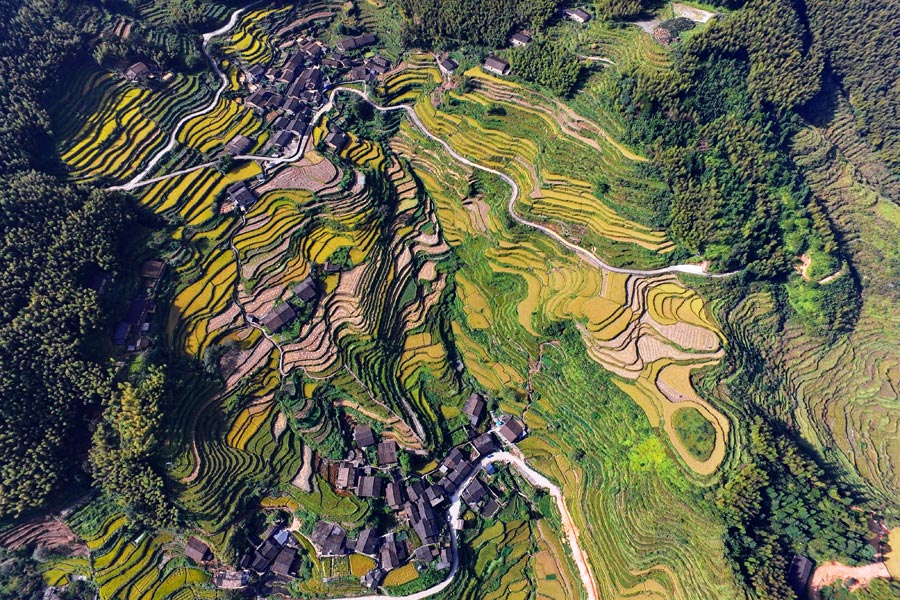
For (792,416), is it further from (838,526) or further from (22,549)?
(22,549)

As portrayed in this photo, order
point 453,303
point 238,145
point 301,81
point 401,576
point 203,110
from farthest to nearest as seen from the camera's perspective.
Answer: point 301,81, point 203,110, point 453,303, point 238,145, point 401,576

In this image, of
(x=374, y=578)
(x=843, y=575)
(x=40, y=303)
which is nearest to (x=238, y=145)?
(x=40, y=303)

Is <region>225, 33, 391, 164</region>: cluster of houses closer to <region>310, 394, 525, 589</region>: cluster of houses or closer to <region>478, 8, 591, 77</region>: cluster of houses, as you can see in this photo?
<region>478, 8, 591, 77</region>: cluster of houses

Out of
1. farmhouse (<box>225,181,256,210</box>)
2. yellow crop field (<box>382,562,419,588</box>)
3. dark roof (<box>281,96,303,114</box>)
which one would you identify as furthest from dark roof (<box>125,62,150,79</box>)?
yellow crop field (<box>382,562,419,588</box>)

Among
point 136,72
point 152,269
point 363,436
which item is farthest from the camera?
point 136,72

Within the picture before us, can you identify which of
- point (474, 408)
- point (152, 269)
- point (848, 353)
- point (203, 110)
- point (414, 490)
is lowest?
point (414, 490)

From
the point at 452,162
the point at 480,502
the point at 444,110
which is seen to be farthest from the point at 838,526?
the point at 444,110

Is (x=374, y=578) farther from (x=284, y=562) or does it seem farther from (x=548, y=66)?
(x=548, y=66)
